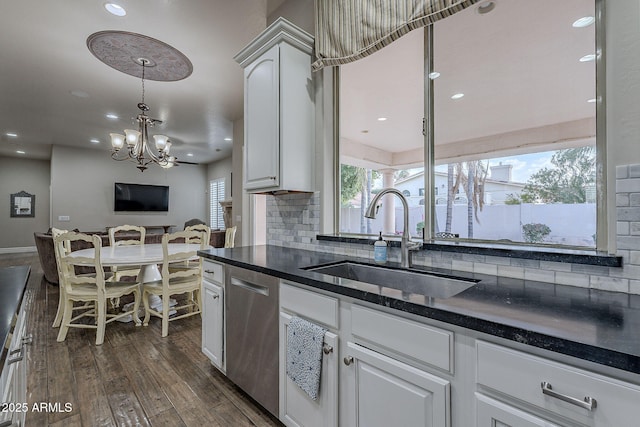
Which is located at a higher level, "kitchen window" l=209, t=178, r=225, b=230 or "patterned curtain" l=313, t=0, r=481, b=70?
"patterned curtain" l=313, t=0, r=481, b=70

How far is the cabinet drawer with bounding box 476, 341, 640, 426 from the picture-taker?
1.99ft

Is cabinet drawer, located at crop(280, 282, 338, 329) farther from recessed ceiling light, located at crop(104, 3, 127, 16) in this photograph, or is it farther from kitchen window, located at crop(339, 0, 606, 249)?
recessed ceiling light, located at crop(104, 3, 127, 16)

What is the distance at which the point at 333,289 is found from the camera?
1.18m

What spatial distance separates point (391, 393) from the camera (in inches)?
39.9

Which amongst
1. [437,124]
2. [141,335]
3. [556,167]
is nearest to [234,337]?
[141,335]

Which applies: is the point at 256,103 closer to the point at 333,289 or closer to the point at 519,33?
the point at 333,289

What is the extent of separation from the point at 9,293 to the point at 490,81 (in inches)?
107

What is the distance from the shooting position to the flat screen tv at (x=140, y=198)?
7.95m

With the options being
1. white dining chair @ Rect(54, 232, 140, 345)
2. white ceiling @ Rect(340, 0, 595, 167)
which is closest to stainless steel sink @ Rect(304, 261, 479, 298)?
white ceiling @ Rect(340, 0, 595, 167)

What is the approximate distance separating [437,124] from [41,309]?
4.77 m

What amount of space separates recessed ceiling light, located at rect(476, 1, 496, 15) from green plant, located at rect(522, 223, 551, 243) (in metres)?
1.42

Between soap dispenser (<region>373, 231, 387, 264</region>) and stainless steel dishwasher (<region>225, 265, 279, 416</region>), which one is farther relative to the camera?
soap dispenser (<region>373, 231, 387, 264</region>)

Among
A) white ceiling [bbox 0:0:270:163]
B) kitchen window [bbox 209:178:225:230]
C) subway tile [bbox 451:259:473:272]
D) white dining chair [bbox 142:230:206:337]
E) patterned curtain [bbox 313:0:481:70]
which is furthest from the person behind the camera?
kitchen window [bbox 209:178:225:230]

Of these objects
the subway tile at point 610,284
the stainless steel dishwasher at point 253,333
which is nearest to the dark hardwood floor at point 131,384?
the stainless steel dishwasher at point 253,333
